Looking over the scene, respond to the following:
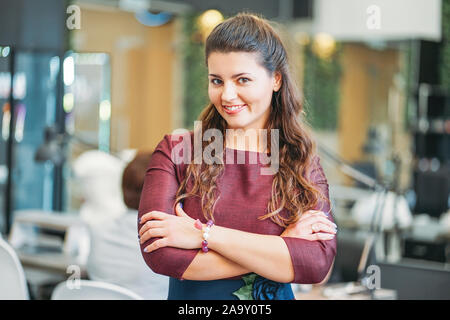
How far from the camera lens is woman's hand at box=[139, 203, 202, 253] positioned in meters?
1.41

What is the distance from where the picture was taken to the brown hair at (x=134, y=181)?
8.35ft

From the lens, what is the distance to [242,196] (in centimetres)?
152

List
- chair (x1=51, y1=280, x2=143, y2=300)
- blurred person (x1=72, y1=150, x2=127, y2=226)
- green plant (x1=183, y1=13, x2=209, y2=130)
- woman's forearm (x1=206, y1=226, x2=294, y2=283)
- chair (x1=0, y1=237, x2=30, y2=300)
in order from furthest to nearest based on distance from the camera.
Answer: green plant (x1=183, y1=13, x2=209, y2=130) → blurred person (x1=72, y1=150, x2=127, y2=226) → chair (x1=0, y1=237, x2=30, y2=300) → chair (x1=51, y1=280, x2=143, y2=300) → woman's forearm (x1=206, y1=226, x2=294, y2=283)

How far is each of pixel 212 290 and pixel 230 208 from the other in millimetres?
199

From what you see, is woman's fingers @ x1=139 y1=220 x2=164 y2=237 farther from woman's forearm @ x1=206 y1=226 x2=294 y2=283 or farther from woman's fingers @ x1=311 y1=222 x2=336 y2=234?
woman's fingers @ x1=311 y1=222 x2=336 y2=234

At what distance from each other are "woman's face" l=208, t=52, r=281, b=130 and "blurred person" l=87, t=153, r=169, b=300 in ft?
3.46

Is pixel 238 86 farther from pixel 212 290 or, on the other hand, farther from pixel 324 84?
pixel 324 84

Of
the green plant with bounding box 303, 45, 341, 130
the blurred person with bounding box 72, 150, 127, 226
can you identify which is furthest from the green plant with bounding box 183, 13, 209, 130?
the blurred person with bounding box 72, 150, 127, 226

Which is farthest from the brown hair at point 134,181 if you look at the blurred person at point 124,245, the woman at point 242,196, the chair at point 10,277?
the woman at point 242,196

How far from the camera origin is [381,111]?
29.3 feet

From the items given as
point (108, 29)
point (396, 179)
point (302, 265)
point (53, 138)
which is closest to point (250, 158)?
point (302, 265)

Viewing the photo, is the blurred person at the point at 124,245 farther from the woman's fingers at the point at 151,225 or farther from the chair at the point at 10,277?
the woman's fingers at the point at 151,225

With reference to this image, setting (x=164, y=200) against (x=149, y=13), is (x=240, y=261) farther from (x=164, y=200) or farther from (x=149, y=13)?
(x=149, y=13)
